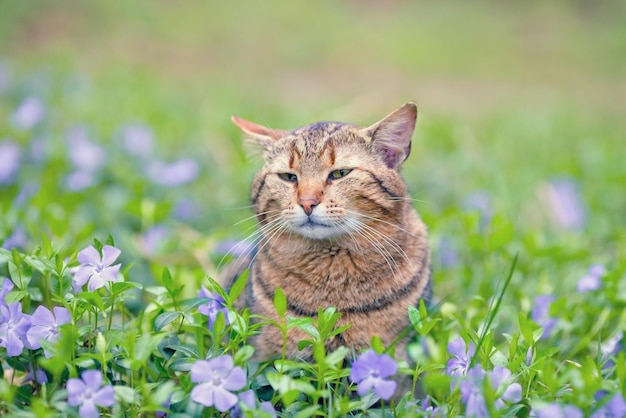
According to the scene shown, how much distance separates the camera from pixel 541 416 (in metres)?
1.61

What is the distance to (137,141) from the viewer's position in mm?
4266

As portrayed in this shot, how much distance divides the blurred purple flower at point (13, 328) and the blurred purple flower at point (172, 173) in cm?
201

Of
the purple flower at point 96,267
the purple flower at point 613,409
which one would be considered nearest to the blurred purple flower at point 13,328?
the purple flower at point 96,267

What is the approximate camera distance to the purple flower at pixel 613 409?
5.42 ft

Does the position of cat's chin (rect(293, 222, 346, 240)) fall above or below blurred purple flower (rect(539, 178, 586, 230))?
above

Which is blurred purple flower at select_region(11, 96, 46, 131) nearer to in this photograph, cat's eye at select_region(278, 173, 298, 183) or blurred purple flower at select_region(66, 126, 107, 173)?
blurred purple flower at select_region(66, 126, 107, 173)

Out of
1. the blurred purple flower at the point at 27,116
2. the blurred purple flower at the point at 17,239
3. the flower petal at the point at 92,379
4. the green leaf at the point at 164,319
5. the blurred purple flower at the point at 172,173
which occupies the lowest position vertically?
the flower petal at the point at 92,379

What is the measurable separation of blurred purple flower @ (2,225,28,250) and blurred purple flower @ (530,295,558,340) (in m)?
1.86

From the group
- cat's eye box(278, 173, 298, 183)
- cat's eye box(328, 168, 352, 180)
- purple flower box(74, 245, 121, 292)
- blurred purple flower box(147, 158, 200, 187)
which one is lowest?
blurred purple flower box(147, 158, 200, 187)

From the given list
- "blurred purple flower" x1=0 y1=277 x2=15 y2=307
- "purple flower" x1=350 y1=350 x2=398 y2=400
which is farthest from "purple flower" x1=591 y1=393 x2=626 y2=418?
"blurred purple flower" x1=0 y1=277 x2=15 y2=307

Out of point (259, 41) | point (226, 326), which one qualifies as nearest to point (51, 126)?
point (226, 326)

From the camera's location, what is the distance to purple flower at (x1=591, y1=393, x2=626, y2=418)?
165cm

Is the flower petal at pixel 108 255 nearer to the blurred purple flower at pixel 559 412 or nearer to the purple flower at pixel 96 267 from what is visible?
the purple flower at pixel 96 267

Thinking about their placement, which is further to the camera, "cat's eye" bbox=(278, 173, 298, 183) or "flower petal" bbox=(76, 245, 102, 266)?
"cat's eye" bbox=(278, 173, 298, 183)
